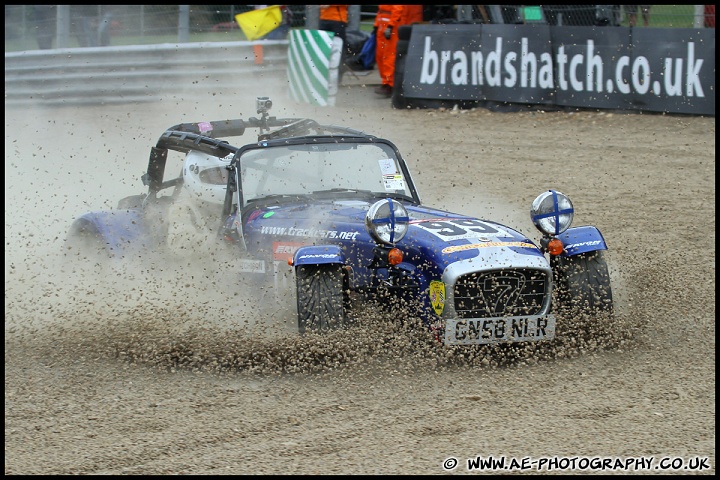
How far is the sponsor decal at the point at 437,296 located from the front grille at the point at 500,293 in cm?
8

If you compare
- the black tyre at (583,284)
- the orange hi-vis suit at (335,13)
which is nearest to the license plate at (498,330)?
the black tyre at (583,284)

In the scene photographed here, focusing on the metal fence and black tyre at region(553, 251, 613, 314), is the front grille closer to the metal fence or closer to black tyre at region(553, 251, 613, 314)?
black tyre at region(553, 251, 613, 314)

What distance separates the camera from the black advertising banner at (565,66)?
12.9m

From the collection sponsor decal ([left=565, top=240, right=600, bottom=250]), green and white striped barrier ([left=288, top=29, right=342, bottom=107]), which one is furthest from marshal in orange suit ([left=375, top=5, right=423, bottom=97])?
sponsor decal ([left=565, top=240, right=600, bottom=250])

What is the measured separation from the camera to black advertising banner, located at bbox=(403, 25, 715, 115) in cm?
1290

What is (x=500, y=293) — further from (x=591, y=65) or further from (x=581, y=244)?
(x=591, y=65)

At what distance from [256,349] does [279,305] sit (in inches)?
22.5

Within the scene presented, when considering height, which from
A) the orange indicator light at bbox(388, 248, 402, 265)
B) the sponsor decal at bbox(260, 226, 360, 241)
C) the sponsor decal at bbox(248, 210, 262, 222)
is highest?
the sponsor decal at bbox(248, 210, 262, 222)

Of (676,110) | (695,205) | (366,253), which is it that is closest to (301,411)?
(366,253)

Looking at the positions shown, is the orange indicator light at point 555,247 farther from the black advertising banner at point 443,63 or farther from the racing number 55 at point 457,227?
the black advertising banner at point 443,63

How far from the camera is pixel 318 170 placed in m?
6.68

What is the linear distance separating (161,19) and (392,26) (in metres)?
4.38

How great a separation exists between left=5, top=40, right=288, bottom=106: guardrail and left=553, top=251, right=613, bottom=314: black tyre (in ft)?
33.2

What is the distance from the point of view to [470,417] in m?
4.68
